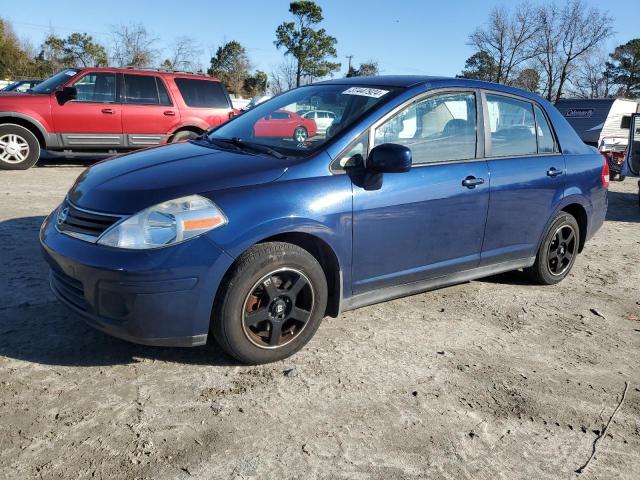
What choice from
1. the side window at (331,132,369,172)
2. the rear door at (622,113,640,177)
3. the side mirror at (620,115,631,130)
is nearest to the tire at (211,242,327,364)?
the side window at (331,132,369,172)

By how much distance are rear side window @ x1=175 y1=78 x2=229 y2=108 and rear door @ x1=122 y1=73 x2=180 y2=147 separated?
1.06 ft

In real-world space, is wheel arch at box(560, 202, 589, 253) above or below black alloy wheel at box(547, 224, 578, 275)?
above

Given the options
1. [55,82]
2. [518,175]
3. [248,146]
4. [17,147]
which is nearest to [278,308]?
[248,146]

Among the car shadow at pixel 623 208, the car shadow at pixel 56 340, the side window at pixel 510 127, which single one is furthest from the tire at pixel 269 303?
the car shadow at pixel 623 208

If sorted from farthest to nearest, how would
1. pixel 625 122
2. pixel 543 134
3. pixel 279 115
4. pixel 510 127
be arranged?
pixel 625 122 → pixel 543 134 → pixel 510 127 → pixel 279 115

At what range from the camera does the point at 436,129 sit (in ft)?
12.8

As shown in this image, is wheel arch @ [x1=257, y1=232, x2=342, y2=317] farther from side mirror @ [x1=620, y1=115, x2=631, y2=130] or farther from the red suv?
side mirror @ [x1=620, y1=115, x2=631, y2=130]

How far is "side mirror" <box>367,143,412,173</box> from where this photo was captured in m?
3.27

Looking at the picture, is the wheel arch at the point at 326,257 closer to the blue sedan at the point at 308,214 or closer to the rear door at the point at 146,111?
the blue sedan at the point at 308,214

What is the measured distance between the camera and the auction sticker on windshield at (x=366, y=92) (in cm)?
377

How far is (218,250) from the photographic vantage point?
2.87 m

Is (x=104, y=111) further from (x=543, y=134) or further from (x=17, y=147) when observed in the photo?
(x=543, y=134)

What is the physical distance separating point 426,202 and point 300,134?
95 cm

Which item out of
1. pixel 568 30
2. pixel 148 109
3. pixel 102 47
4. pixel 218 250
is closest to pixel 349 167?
pixel 218 250
